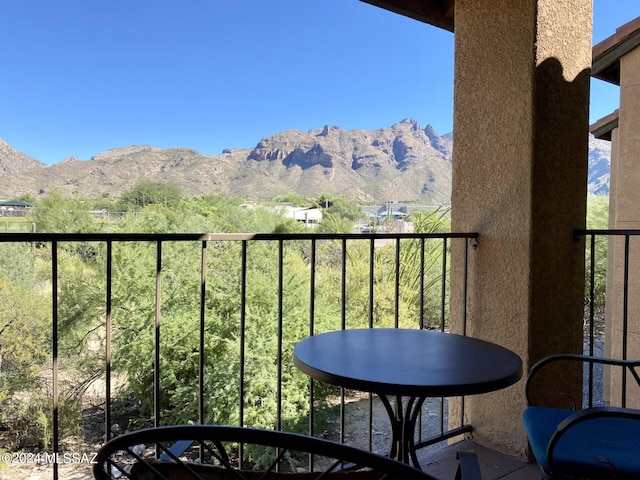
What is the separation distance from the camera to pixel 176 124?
38906mm

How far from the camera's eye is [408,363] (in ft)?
3.97

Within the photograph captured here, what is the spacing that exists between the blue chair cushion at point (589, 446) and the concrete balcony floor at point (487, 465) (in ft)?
2.25

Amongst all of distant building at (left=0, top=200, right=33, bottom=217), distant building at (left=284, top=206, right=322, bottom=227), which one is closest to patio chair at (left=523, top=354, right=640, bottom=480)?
distant building at (left=284, top=206, right=322, bottom=227)

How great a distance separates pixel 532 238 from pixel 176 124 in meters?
40.2

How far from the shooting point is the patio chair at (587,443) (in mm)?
1113

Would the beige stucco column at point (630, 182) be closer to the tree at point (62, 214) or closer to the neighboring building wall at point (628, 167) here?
the neighboring building wall at point (628, 167)

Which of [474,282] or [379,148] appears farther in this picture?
[379,148]

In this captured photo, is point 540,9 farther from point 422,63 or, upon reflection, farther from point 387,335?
point 422,63

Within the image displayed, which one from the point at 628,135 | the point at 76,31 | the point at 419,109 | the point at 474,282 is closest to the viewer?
the point at 474,282

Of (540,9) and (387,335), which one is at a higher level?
(540,9)

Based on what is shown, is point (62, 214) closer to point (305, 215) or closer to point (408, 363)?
point (305, 215)

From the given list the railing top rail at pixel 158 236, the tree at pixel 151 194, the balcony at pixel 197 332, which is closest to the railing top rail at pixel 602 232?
the railing top rail at pixel 158 236

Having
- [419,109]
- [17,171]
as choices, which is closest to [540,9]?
[17,171]

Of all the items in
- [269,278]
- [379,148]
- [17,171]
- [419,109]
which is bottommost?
[269,278]
